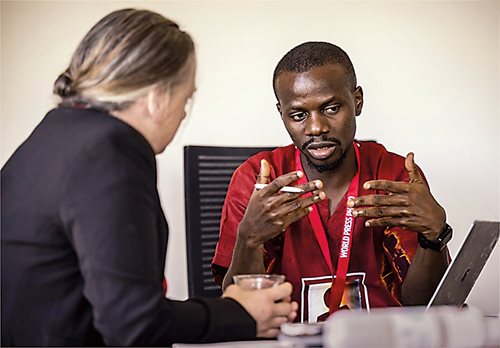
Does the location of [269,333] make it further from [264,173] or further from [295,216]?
[264,173]

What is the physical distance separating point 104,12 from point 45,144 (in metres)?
1.52

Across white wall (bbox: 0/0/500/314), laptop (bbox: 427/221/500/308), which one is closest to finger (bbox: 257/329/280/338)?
→ laptop (bbox: 427/221/500/308)

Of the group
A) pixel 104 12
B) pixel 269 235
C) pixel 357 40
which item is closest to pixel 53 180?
pixel 269 235

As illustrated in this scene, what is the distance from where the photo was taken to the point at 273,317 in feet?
3.13

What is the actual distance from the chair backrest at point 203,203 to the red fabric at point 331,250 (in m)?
0.38

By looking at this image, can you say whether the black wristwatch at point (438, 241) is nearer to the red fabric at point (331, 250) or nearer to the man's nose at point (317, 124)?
the red fabric at point (331, 250)

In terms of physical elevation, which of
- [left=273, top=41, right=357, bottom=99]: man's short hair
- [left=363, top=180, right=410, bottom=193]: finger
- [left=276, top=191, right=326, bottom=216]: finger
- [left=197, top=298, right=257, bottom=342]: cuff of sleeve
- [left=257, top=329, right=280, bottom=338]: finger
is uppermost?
[left=273, top=41, right=357, bottom=99]: man's short hair

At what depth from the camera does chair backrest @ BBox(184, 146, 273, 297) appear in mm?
2047

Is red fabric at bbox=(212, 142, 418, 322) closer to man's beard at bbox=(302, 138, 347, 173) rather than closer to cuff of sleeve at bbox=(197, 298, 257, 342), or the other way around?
man's beard at bbox=(302, 138, 347, 173)

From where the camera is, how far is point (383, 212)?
4.56ft

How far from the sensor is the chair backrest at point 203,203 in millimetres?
2047

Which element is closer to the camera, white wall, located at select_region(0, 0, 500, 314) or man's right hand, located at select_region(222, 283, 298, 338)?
man's right hand, located at select_region(222, 283, 298, 338)

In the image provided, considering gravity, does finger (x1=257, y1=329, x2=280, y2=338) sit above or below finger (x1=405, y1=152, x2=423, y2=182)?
below

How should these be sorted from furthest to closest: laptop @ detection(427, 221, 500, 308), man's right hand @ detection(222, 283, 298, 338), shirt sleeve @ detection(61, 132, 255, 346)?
laptop @ detection(427, 221, 500, 308), man's right hand @ detection(222, 283, 298, 338), shirt sleeve @ detection(61, 132, 255, 346)
